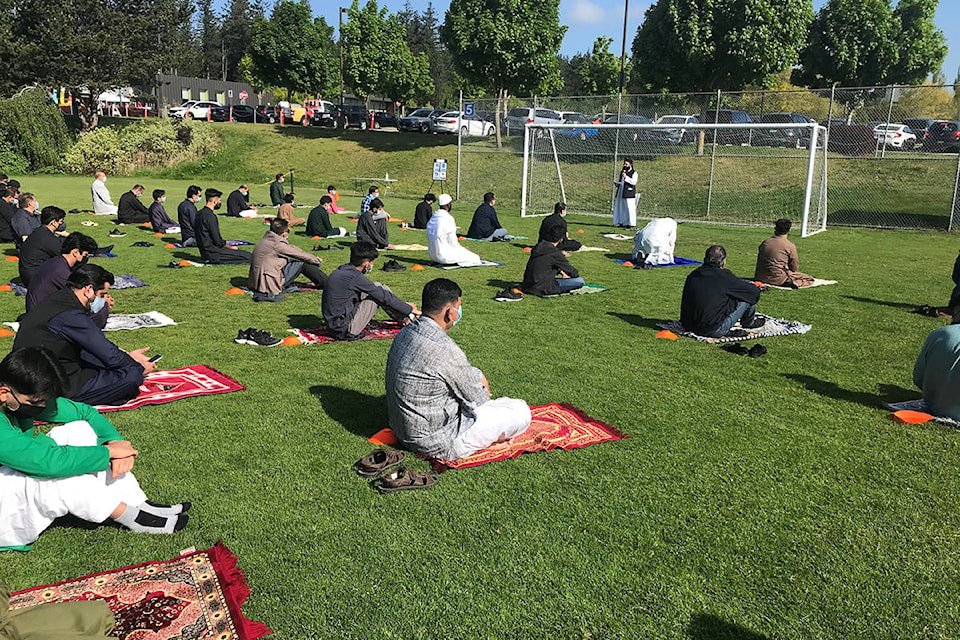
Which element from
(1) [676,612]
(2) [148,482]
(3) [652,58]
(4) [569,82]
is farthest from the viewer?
(4) [569,82]

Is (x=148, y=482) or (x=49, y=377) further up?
(x=49, y=377)

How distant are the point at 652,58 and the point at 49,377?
31.0 meters

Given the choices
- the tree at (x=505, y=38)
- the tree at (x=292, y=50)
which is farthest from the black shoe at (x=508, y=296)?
the tree at (x=292, y=50)

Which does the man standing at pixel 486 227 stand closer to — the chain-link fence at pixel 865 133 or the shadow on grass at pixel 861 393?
the chain-link fence at pixel 865 133

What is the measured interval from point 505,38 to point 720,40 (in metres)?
9.95

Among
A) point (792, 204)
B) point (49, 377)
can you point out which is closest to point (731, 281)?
point (49, 377)

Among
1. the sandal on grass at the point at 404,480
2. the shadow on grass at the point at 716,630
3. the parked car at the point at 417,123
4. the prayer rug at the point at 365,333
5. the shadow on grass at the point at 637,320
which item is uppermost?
the parked car at the point at 417,123

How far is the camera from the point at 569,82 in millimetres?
92188

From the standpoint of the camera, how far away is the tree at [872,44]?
3766 centimetres

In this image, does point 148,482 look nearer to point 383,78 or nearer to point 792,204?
point 792,204

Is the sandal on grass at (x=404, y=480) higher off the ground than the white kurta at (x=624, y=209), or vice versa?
the white kurta at (x=624, y=209)

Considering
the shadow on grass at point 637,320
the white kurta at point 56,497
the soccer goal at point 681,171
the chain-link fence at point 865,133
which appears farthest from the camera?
the soccer goal at point 681,171

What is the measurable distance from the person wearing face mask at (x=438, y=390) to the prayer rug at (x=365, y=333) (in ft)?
10.9

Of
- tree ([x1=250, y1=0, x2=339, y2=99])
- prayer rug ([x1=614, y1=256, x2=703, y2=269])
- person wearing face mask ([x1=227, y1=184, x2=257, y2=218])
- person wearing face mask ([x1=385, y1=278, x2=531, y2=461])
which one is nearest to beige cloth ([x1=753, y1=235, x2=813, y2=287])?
prayer rug ([x1=614, y1=256, x2=703, y2=269])
